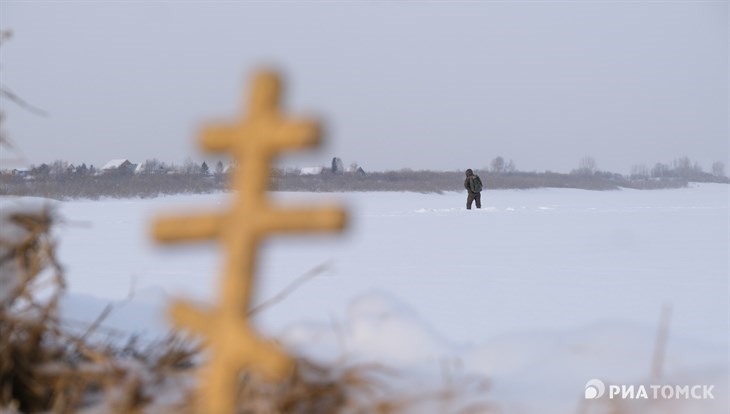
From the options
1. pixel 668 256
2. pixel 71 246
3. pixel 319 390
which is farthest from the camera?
pixel 71 246

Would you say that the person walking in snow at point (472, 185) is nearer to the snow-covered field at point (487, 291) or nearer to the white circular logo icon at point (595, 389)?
the snow-covered field at point (487, 291)

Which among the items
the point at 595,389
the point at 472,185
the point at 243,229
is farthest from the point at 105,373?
the point at 472,185

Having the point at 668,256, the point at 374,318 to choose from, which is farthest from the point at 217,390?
the point at 668,256

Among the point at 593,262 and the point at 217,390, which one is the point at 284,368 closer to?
the point at 217,390

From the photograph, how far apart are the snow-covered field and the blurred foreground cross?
0.10 ft

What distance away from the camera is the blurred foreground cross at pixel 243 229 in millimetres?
1173

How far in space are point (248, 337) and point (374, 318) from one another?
893 mm

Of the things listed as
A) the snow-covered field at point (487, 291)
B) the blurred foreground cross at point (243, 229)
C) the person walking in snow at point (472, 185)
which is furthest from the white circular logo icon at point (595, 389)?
the person walking in snow at point (472, 185)

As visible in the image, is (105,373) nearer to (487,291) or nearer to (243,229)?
(243,229)

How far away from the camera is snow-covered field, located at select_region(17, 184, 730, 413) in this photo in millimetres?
1772

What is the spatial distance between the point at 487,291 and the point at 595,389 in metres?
5.38

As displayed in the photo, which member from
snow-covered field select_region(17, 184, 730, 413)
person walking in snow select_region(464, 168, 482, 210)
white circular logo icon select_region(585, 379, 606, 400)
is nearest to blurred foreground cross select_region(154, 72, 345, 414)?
snow-covered field select_region(17, 184, 730, 413)

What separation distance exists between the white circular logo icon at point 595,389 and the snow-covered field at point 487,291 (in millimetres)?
22

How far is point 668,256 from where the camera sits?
10.1 meters
